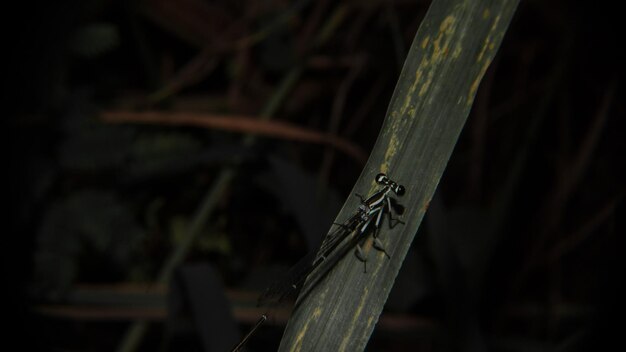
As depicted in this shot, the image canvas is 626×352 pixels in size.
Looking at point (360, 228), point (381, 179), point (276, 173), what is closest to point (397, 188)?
point (381, 179)

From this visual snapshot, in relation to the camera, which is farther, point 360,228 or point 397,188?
point 360,228

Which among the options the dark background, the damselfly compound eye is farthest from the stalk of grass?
the dark background

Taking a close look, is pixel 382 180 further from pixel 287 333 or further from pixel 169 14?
pixel 169 14

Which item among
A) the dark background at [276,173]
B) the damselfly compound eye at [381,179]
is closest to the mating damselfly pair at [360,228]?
the damselfly compound eye at [381,179]

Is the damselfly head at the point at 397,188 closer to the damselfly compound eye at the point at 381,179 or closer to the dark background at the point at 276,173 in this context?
the damselfly compound eye at the point at 381,179

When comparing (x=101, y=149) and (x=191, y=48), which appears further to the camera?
(x=191, y=48)

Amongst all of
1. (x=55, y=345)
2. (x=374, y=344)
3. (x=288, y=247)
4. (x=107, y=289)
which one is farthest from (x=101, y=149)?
(x=374, y=344)

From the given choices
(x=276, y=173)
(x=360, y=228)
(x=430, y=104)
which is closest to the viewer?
(x=430, y=104)

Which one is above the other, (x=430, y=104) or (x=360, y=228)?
(x=430, y=104)

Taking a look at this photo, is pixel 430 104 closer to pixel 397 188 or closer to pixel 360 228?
pixel 397 188
